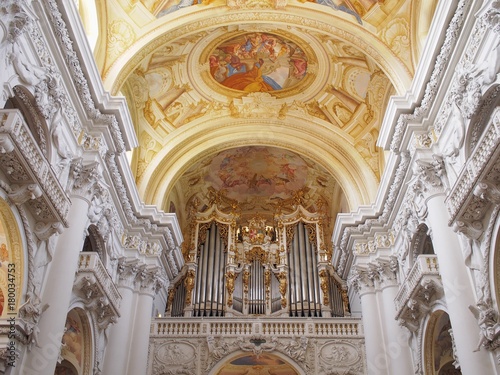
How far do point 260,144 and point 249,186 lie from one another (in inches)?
125

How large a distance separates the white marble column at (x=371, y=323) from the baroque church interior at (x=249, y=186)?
0.19 feet

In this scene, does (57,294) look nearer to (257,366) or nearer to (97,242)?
(97,242)

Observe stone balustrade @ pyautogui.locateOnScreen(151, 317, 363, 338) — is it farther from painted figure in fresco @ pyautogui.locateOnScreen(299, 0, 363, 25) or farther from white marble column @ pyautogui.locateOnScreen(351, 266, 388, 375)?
painted figure in fresco @ pyautogui.locateOnScreen(299, 0, 363, 25)

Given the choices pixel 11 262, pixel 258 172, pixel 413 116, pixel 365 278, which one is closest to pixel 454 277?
pixel 413 116

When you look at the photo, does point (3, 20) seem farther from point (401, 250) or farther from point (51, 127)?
point (401, 250)

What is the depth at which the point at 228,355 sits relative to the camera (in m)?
15.0

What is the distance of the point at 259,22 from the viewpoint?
46.9ft

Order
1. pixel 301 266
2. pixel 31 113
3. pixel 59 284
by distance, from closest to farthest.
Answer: pixel 31 113
pixel 59 284
pixel 301 266

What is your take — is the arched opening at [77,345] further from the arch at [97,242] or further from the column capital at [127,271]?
the column capital at [127,271]

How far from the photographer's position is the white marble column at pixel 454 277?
908cm

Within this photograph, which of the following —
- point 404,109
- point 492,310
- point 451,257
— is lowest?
point 492,310

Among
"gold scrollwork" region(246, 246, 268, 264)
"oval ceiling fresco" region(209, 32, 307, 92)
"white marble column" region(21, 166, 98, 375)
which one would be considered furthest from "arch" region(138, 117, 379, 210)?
"white marble column" region(21, 166, 98, 375)

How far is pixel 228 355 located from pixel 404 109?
8027 mm

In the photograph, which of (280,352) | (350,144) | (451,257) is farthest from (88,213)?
(350,144)
